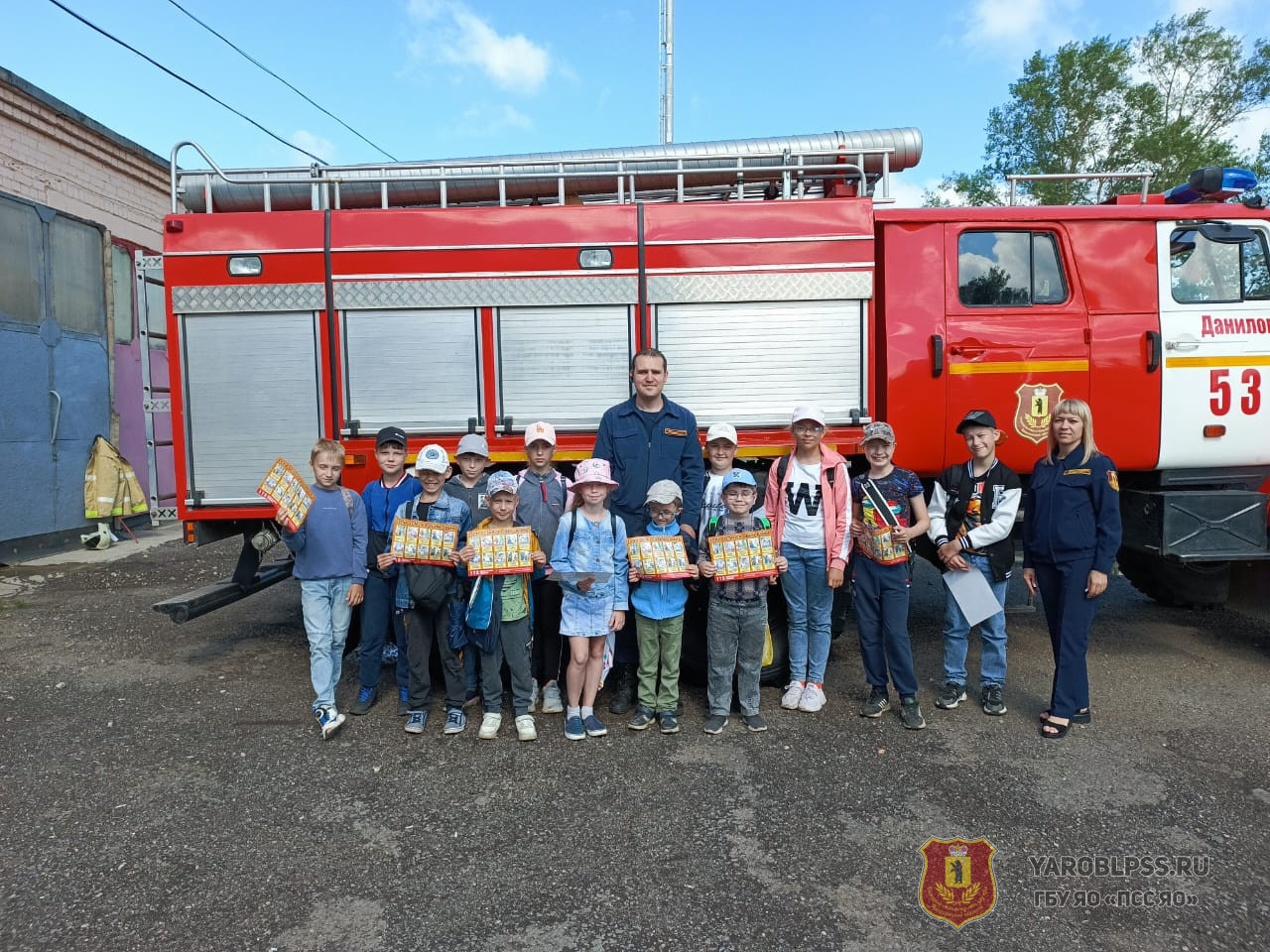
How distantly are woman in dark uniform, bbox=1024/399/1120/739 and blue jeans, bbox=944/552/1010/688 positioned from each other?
0.25 metres

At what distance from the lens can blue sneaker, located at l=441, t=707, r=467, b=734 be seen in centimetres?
410

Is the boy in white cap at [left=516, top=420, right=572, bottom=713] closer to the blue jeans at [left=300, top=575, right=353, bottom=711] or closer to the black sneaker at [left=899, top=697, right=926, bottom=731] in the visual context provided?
the blue jeans at [left=300, top=575, right=353, bottom=711]

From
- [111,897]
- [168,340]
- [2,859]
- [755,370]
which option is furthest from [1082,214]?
[2,859]

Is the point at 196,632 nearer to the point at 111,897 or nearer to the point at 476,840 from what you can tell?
the point at 111,897

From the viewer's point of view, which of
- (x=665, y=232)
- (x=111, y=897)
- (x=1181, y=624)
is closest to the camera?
(x=111, y=897)

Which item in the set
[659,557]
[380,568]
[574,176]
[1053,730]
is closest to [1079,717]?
[1053,730]

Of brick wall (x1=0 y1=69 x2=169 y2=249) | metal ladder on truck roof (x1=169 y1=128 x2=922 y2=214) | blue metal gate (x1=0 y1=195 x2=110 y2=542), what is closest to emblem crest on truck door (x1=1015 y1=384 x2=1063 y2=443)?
metal ladder on truck roof (x1=169 y1=128 x2=922 y2=214)

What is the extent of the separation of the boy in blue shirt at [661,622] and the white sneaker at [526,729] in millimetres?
522

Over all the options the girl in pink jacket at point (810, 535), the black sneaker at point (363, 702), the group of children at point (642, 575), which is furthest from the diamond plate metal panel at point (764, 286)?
the black sneaker at point (363, 702)

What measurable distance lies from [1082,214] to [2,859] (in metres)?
6.35

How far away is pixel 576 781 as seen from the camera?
3.58 meters

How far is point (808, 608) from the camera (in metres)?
4.31

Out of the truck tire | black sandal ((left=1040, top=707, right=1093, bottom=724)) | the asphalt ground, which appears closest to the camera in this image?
the asphalt ground

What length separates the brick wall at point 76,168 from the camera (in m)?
9.00
